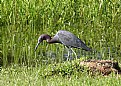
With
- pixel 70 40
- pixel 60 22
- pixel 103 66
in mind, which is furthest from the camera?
pixel 60 22

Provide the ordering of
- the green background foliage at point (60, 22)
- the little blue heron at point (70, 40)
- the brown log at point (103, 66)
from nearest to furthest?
the brown log at point (103, 66), the little blue heron at point (70, 40), the green background foliage at point (60, 22)

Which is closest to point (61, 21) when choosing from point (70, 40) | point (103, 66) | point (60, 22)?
point (60, 22)

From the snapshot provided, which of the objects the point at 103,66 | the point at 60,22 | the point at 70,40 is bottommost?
the point at 103,66

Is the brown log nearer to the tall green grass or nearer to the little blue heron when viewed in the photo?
the little blue heron

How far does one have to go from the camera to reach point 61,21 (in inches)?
408

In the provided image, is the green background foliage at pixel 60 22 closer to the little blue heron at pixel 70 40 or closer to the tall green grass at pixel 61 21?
the tall green grass at pixel 61 21

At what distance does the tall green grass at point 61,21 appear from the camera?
32.6 feet

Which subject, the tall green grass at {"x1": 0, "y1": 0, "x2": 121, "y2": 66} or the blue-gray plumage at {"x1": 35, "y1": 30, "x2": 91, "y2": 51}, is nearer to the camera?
the blue-gray plumage at {"x1": 35, "y1": 30, "x2": 91, "y2": 51}

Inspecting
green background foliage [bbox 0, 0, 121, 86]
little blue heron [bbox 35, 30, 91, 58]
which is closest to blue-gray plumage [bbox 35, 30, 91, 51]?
little blue heron [bbox 35, 30, 91, 58]

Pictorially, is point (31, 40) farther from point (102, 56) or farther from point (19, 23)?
point (102, 56)

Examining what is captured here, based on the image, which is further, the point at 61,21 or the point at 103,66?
the point at 61,21

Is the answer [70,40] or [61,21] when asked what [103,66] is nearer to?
[70,40]

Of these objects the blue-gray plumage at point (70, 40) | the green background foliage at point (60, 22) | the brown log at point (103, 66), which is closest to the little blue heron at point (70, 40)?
the blue-gray plumage at point (70, 40)

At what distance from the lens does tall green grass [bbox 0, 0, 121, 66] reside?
9945 millimetres
